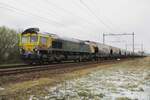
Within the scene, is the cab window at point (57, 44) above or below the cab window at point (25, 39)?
below

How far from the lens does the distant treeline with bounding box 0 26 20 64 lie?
37.1 m

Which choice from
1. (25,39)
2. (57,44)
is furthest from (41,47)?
Answer: (57,44)

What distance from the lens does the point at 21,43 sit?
71.7 feet

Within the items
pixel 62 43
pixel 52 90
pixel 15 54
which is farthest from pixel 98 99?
pixel 15 54

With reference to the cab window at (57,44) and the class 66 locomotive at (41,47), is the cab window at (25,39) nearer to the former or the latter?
the class 66 locomotive at (41,47)

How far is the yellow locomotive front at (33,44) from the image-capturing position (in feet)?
67.0

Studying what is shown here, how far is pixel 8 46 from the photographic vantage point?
138 feet

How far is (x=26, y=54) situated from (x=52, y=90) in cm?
1320

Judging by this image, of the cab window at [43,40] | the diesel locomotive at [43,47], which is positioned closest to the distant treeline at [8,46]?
the diesel locomotive at [43,47]

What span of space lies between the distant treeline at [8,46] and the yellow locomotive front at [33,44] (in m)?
14.3

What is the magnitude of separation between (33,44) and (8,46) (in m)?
22.8

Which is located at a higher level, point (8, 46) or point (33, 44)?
point (8, 46)

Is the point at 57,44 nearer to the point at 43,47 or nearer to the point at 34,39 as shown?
the point at 43,47

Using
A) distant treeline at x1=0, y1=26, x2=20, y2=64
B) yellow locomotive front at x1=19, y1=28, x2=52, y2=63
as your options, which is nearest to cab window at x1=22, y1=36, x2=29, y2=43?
yellow locomotive front at x1=19, y1=28, x2=52, y2=63
